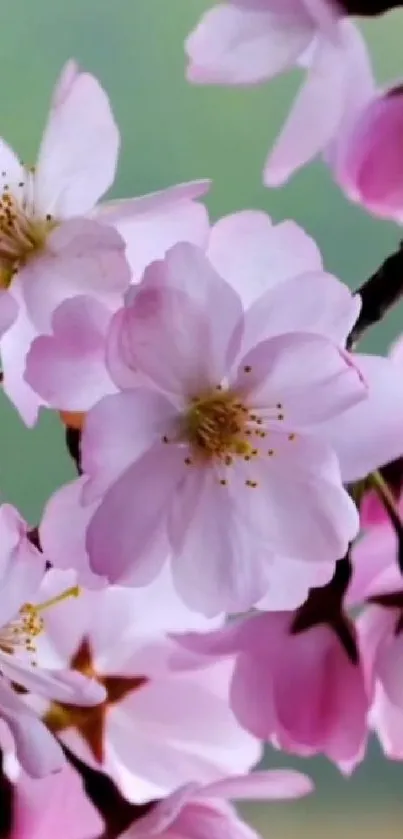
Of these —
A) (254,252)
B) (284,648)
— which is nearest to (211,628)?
(284,648)

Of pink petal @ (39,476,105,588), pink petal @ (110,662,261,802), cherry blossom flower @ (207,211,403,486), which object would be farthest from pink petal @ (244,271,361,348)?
pink petal @ (110,662,261,802)

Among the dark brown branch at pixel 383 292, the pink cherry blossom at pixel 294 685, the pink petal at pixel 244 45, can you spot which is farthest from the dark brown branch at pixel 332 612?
the pink petal at pixel 244 45

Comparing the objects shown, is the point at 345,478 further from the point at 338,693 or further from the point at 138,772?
the point at 138,772

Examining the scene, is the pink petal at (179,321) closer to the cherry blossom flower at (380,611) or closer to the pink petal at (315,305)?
the pink petal at (315,305)

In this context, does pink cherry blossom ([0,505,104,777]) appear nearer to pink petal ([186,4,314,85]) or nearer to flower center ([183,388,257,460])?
flower center ([183,388,257,460])

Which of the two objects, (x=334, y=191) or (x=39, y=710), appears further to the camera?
(x=334, y=191)

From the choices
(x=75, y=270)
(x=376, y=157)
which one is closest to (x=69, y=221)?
(x=75, y=270)
